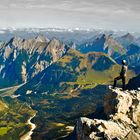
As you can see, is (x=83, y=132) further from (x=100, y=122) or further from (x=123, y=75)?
(x=123, y=75)

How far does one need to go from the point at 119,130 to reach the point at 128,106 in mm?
19418

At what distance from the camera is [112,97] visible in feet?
402

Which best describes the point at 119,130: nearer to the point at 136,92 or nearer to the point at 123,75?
the point at 123,75

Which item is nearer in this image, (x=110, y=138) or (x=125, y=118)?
(x=110, y=138)

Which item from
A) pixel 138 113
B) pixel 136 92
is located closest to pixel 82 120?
pixel 138 113

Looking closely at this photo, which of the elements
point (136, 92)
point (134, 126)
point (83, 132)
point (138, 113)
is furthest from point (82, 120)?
point (136, 92)

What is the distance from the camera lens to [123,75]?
112m

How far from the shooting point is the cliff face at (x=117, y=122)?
91113 mm

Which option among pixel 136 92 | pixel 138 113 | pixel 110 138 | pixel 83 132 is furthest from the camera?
pixel 136 92

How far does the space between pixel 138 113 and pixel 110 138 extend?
32.4 metres

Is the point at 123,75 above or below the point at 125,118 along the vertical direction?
above

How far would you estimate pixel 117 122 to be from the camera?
105750mm

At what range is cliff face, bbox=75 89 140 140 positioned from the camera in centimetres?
9111

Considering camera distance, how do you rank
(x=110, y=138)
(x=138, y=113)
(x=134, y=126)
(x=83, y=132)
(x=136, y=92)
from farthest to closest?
(x=136, y=92) < (x=138, y=113) < (x=134, y=126) < (x=83, y=132) < (x=110, y=138)
